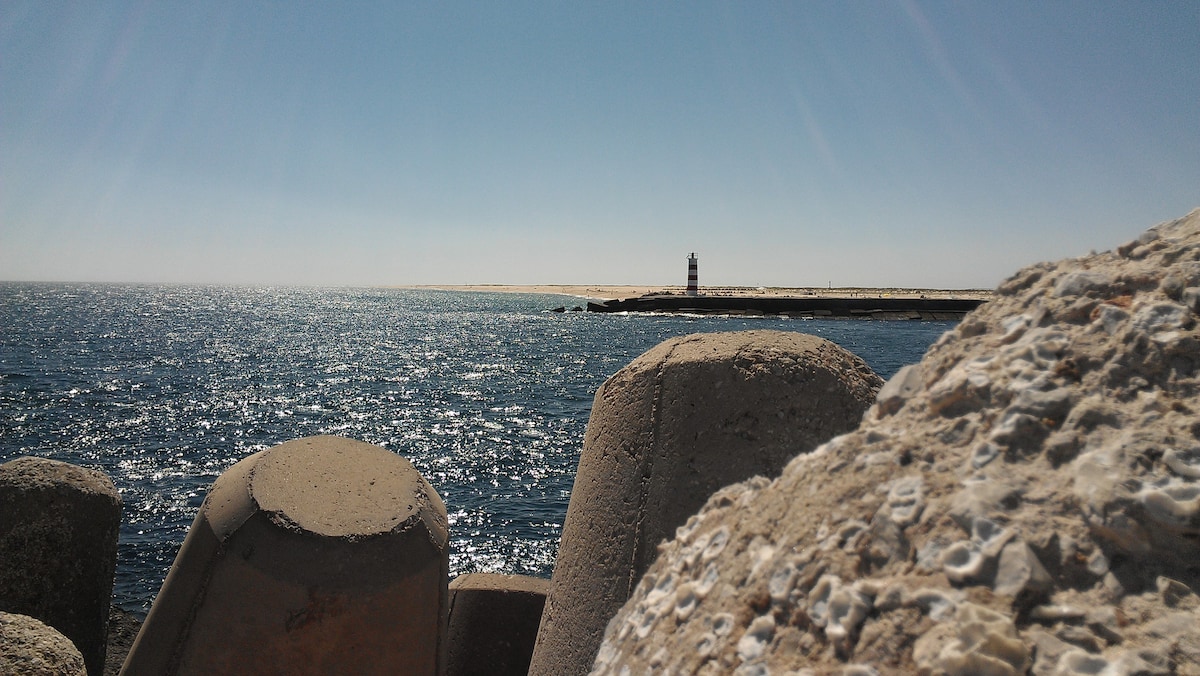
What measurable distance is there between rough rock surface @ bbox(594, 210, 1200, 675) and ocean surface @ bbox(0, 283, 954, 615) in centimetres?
1036

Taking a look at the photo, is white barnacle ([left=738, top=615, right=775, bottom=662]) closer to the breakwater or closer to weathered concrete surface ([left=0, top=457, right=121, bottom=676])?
weathered concrete surface ([left=0, top=457, right=121, bottom=676])

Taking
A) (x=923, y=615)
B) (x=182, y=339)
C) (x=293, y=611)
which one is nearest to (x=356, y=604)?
(x=293, y=611)

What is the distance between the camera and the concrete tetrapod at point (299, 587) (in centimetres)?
339

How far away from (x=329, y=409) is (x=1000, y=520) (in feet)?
86.6

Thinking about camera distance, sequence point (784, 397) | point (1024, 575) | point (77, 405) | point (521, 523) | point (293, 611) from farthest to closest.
A: point (77, 405)
point (521, 523)
point (293, 611)
point (784, 397)
point (1024, 575)

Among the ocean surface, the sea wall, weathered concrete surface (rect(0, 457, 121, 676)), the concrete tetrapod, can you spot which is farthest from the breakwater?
the sea wall

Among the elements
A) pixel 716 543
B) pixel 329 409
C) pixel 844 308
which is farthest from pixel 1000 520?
pixel 844 308

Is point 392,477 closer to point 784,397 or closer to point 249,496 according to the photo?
point 249,496

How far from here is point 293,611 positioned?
339 cm

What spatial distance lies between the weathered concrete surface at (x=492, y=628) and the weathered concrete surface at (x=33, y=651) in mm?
2068

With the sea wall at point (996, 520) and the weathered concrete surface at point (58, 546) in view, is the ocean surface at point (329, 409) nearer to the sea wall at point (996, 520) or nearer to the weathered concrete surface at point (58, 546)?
the weathered concrete surface at point (58, 546)

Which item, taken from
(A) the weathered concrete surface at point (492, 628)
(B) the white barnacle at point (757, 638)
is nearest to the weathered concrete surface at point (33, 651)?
(A) the weathered concrete surface at point (492, 628)

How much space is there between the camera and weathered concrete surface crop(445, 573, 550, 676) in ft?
16.5

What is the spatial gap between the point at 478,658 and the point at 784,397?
3086mm
